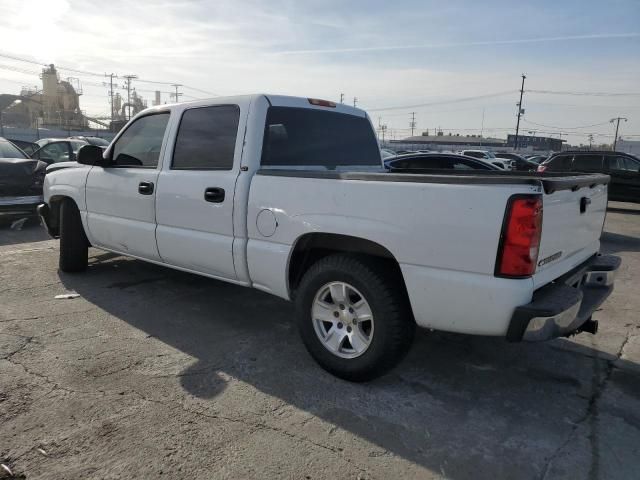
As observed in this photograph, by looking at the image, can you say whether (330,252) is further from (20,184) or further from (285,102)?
(20,184)

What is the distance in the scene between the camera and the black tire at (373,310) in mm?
3123

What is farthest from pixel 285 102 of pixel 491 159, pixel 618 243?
pixel 491 159

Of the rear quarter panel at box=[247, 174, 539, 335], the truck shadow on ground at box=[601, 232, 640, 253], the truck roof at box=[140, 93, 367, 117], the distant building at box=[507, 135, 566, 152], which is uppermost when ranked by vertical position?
the distant building at box=[507, 135, 566, 152]

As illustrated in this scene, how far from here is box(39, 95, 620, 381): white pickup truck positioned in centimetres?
272

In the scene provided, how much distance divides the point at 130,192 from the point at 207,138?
1.12 metres

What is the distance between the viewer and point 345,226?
3211mm

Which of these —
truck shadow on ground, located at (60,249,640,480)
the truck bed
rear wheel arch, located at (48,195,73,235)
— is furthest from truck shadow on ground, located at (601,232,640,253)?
rear wheel arch, located at (48,195,73,235)

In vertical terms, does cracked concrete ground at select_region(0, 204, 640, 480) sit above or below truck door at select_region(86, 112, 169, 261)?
below

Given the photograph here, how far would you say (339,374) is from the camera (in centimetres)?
342

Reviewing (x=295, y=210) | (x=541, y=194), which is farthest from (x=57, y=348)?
(x=541, y=194)

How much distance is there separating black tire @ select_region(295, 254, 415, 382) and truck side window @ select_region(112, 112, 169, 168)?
Answer: 7.37ft

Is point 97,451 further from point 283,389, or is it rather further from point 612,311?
point 612,311

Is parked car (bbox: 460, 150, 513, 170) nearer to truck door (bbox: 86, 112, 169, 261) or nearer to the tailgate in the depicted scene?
the tailgate

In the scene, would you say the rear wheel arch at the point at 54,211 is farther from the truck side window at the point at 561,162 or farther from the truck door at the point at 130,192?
the truck side window at the point at 561,162
